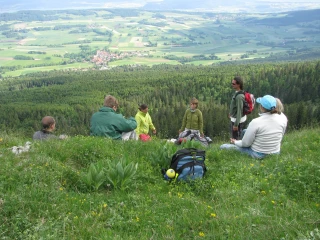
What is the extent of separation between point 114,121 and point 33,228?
5.00 metres

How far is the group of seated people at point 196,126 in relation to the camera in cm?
741

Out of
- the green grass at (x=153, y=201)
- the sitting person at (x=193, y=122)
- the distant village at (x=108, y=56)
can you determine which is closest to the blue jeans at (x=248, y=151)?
the green grass at (x=153, y=201)

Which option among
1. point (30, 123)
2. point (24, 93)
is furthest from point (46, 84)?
point (30, 123)

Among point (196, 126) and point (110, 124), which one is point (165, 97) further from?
point (110, 124)

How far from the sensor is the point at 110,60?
178 meters

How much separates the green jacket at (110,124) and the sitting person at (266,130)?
3.23 m

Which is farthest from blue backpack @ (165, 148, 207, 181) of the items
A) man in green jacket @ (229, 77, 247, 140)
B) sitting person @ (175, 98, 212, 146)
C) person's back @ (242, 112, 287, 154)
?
sitting person @ (175, 98, 212, 146)

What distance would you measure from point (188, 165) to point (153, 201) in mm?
1235

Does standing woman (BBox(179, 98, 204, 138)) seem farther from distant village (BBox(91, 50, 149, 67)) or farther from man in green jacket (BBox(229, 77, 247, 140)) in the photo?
distant village (BBox(91, 50, 149, 67))

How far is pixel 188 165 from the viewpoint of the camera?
20.0 feet

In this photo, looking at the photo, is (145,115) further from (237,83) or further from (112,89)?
(112,89)

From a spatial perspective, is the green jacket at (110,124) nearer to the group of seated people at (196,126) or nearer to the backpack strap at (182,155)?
the group of seated people at (196,126)

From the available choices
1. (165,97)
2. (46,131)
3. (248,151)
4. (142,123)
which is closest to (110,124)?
(46,131)

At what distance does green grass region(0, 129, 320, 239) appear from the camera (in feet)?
13.3
